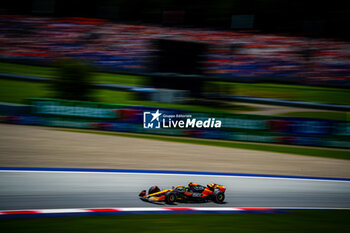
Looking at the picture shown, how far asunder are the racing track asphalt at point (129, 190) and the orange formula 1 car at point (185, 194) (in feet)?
0.72

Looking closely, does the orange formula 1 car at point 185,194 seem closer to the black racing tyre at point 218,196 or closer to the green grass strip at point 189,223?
the black racing tyre at point 218,196

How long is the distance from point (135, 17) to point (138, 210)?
85.9 feet

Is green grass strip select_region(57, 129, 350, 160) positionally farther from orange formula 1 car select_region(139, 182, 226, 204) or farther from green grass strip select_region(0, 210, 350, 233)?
orange formula 1 car select_region(139, 182, 226, 204)

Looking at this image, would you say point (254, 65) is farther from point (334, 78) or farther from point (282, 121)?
point (282, 121)

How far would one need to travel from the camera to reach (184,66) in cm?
1622

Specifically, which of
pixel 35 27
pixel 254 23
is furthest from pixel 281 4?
pixel 35 27

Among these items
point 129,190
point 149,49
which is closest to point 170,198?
point 129,190

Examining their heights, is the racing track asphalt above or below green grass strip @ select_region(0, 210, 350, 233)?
above

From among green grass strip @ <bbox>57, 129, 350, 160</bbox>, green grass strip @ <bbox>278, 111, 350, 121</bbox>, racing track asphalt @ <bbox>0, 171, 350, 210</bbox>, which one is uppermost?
green grass strip @ <bbox>278, 111, 350, 121</bbox>

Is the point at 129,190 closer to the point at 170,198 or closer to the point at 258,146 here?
the point at 170,198

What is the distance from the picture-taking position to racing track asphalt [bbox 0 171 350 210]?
559cm

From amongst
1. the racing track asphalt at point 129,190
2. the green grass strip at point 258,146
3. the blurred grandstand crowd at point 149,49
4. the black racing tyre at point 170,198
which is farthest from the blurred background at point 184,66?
the black racing tyre at point 170,198

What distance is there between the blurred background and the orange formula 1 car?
5455 millimetres

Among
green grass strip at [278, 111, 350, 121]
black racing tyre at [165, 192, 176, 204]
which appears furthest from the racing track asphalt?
green grass strip at [278, 111, 350, 121]
